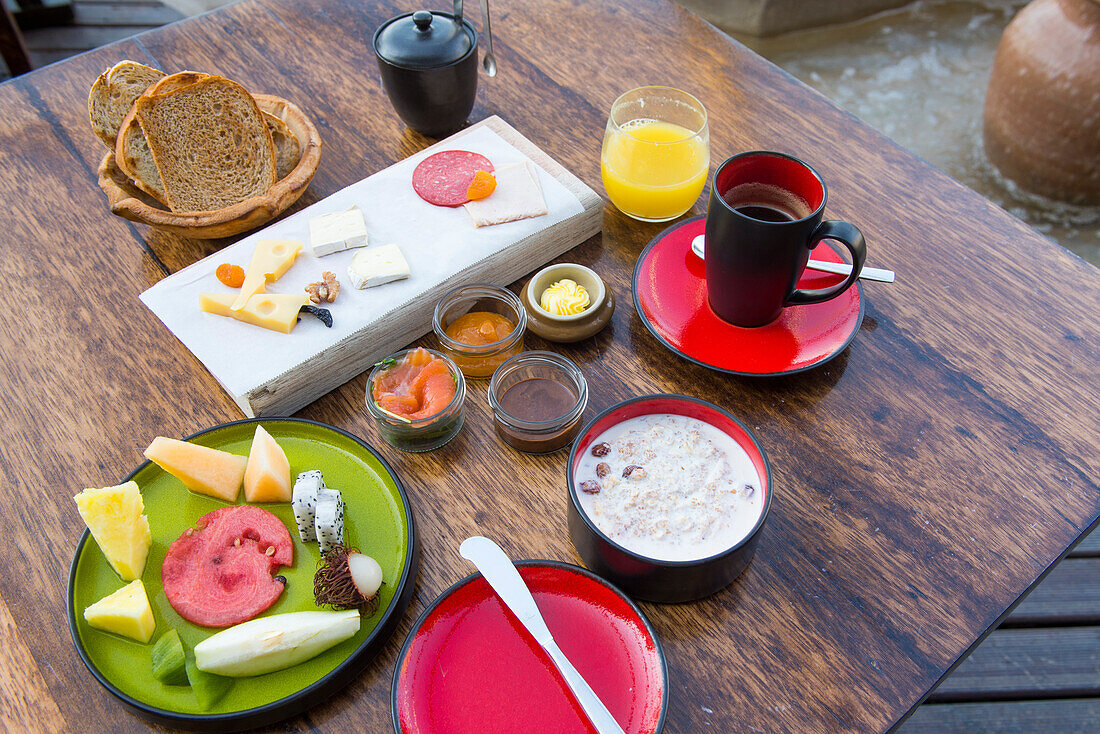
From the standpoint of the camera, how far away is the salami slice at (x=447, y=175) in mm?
1337

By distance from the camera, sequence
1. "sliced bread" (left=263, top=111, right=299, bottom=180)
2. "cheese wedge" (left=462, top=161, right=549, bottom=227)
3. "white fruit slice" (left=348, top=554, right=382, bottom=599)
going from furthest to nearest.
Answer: "sliced bread" (left=263, top=111, right=299, bottom=180), "cheese wedge" (left=462, top=161, right=549, bottom=227), "white fruit slice" (left=348, top=554, right=382, bottom=599)

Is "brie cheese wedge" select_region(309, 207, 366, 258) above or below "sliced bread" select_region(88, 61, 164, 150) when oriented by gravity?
below

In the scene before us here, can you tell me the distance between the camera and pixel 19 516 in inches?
41.3

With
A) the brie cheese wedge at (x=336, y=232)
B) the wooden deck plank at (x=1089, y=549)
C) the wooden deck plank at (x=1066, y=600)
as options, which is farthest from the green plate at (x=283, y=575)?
the wooden deck plank at (x=1089, y=549)

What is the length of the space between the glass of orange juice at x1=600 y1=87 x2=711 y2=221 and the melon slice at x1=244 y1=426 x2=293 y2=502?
0.74m

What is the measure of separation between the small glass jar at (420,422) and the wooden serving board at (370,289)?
10cm

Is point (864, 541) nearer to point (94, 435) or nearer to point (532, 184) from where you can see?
point (532, 184)

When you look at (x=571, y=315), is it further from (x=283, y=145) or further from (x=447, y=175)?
(x=283, y=145)

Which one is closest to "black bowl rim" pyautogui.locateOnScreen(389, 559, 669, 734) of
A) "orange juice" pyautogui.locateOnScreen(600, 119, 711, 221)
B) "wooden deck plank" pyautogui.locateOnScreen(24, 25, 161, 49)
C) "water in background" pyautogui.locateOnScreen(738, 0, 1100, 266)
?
"orange juice" pyautogui.locateOnScreen(600, 119, 711, 221)

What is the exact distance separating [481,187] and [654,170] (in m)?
0.30

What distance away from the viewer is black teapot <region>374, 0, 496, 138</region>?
1.44 meters

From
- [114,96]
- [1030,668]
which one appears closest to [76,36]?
[114,96]

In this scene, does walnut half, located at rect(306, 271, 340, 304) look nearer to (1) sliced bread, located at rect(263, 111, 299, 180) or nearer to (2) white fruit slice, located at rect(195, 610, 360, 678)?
(1) sliced bread, located at rect(263, 111, 299, 180)

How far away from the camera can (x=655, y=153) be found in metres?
1.31
